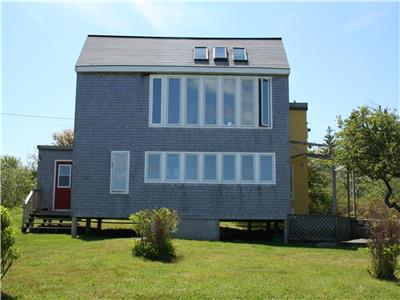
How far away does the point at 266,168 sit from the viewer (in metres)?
19.2

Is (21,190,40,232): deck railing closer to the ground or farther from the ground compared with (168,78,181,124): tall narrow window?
closer to the ground

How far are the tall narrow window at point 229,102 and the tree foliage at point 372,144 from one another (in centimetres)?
462

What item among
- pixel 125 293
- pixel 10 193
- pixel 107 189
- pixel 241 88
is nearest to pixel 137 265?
pixel 125 293

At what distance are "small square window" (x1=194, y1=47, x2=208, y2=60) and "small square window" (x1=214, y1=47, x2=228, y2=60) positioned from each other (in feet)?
1.32

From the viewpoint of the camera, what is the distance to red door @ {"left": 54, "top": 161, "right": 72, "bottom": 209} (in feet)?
72.9

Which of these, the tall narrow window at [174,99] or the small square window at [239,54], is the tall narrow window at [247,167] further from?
the small square window at [239,54]

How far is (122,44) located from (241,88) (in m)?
5.60

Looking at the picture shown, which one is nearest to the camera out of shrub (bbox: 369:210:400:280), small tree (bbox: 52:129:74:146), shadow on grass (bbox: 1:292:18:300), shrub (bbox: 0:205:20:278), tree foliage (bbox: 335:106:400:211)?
shrub (bbox: 0:205:20:278)

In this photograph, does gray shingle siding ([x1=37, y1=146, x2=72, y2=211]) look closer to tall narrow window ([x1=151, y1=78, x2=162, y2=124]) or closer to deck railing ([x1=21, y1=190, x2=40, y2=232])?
deck railing ([x1=21, y1=190, x2=40, y2=232])

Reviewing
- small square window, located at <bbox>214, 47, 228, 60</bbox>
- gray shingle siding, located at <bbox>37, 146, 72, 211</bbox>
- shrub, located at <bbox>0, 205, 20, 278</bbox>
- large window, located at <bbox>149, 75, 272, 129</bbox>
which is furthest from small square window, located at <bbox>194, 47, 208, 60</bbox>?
shrub, located at <bbox>0, 205, 20, 278</bbox>

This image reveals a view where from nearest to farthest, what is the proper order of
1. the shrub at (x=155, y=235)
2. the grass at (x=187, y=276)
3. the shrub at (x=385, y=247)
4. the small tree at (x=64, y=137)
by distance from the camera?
the grass at (x=187, y=276), the shrub at (x=385, y=247), the shrub at (x=155, y=235), the small tree at (x=64, y=137)

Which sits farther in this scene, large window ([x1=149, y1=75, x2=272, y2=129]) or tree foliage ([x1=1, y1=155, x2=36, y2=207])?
tree foliage ([x1=1, y1=155, x2=36, y2=207])

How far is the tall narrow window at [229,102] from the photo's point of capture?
1947 centimetres

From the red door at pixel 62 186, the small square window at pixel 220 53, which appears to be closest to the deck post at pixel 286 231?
the small square window at pixel 220 53
